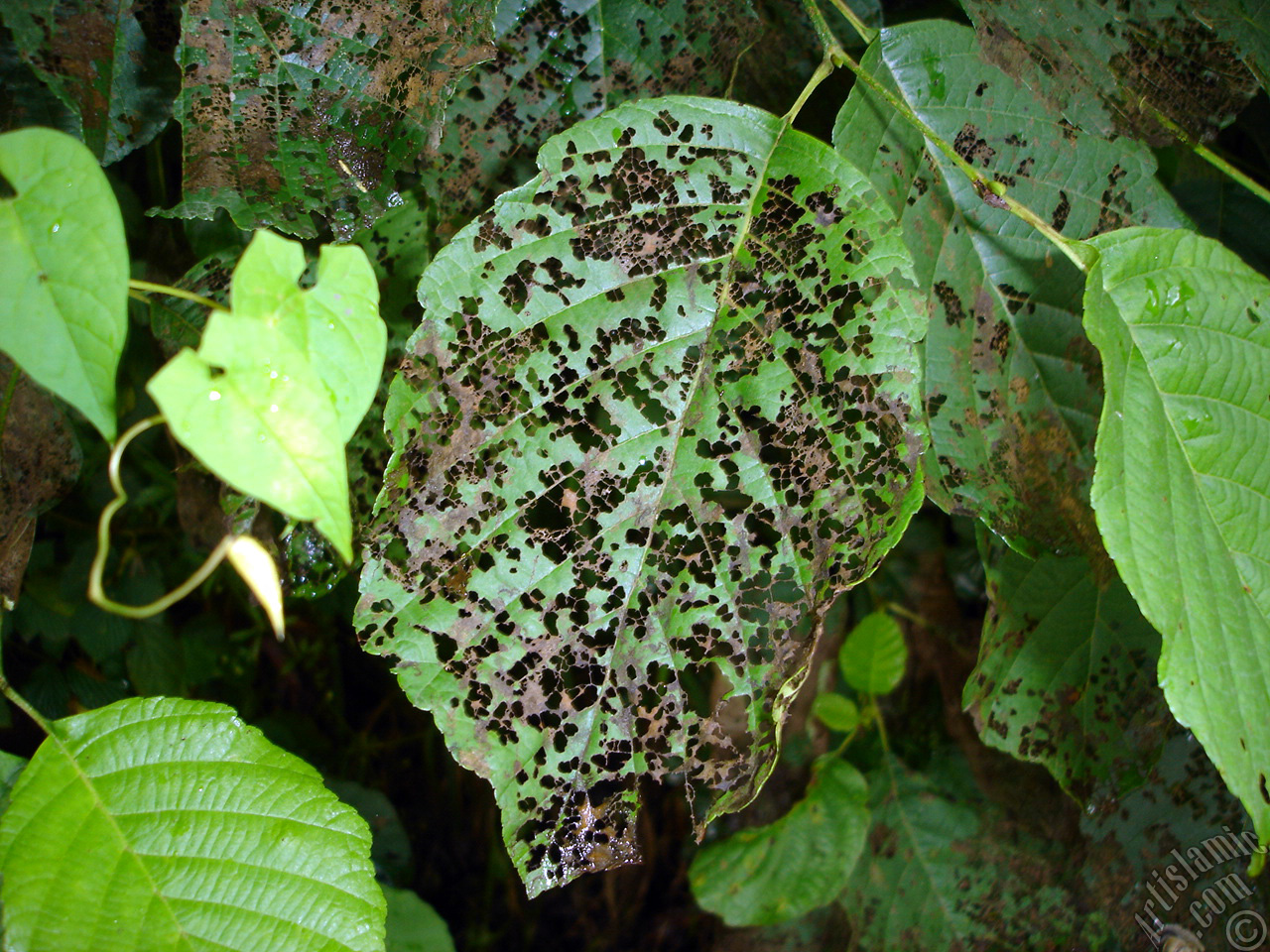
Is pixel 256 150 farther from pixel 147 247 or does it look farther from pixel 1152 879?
pixel 1152 879

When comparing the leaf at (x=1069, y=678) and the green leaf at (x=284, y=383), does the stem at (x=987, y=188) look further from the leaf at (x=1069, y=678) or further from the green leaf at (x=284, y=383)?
the green leaf at (x=284, y=383)

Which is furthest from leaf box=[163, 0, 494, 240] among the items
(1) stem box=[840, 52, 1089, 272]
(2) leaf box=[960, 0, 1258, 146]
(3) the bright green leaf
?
(3) the bright green leaf

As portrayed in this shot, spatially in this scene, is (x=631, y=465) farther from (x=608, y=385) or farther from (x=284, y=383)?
(x=284, y=383)

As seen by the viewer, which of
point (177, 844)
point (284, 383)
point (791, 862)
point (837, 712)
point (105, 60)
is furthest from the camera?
point (837, 712)

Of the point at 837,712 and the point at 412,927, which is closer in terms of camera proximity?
the point at 412,927

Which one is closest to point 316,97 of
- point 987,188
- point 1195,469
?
point 987,188

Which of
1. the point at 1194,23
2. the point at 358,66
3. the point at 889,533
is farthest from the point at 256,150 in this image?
the point at 1194,23
